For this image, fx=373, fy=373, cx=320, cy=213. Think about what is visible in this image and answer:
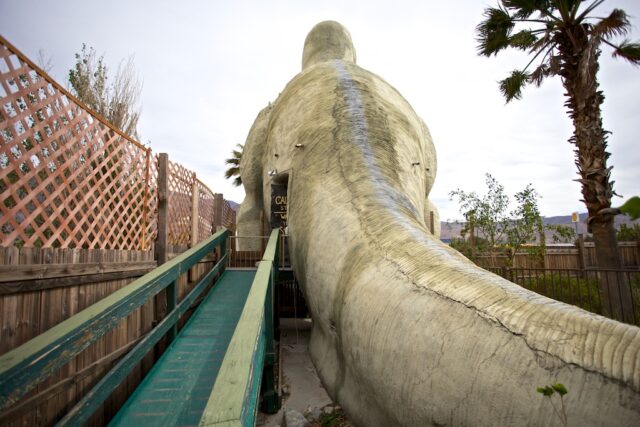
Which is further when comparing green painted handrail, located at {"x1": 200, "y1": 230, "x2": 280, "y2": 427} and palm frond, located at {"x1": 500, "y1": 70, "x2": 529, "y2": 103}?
palm frond, located at {"x1": 500, "y1": 70, "x2": 529, "y2": 103}

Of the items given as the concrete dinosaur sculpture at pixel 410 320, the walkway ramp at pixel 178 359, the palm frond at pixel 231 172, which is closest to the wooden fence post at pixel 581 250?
the concrete dinosaur sculpture at pixel 410 320

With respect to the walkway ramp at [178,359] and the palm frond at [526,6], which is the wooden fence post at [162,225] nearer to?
the walkway ramp at [178,359]

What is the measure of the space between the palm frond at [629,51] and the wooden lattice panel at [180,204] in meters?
9.09

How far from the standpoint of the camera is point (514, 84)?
9.35 metres

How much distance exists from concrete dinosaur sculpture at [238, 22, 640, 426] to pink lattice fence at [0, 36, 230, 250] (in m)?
1.80

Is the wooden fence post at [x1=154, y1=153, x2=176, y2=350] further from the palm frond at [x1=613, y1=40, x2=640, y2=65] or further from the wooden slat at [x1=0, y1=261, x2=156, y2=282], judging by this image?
the palm frond at [x1=613, y1=40, x2=640, y2=65]

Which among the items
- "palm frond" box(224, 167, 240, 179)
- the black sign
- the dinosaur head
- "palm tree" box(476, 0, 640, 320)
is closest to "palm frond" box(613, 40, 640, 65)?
"palm tree" box(476, 0, 640, 320)

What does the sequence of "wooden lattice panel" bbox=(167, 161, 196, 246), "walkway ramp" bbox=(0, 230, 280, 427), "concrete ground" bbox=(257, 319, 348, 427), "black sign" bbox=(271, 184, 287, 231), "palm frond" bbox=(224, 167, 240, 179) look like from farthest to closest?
"palm frond" bbox=(224, 167, 240, 179), "black sign" bbox=(271, 184, 287, 231), "wooden lattice panel" bbox=(167, 161, 196, 246), "concrete ground" bbox=(257, 319, 348, 427), "walkway ramp" bbox=(0, 230, 280, 427)

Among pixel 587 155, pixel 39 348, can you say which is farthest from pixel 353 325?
pixel 587 155

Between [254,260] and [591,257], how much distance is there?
47.1ft

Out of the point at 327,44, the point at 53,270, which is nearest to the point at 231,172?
the point at 327,44

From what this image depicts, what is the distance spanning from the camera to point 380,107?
521 cm

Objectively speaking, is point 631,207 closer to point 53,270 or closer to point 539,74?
point 53,270

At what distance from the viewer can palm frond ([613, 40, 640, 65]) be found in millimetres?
7727
